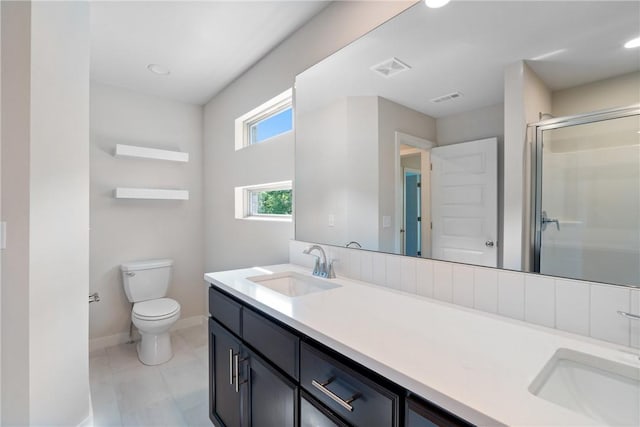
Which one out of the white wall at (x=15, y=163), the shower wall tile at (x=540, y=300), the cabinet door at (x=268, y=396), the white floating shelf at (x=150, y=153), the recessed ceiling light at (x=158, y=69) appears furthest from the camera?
the white floating shelf at (x=150, y=153)

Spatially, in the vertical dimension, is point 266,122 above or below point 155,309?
above

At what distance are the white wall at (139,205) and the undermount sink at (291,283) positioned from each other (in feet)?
6.35

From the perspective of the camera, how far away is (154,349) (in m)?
2.51

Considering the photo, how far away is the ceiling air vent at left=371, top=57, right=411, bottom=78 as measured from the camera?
1.45 meters

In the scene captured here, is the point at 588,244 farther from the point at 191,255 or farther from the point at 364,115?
the point at 191,255

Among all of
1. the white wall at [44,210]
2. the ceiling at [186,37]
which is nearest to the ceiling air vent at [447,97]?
the ceiling at [186,37]

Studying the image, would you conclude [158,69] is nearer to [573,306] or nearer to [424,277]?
[424,277]

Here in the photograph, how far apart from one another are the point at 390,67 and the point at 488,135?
62cm

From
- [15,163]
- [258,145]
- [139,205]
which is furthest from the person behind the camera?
[139,205]

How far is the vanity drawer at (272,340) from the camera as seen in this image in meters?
1.06

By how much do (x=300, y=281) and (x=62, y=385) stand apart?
4.26 feet

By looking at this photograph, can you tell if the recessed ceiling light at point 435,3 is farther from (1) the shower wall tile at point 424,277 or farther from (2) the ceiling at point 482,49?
(1) the shower wall tile at point 424,277

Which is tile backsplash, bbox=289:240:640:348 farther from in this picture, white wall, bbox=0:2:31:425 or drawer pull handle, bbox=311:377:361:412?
white wall, bbox=0:2:31:425

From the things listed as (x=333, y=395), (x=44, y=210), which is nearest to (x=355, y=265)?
(x=333, y=395)
